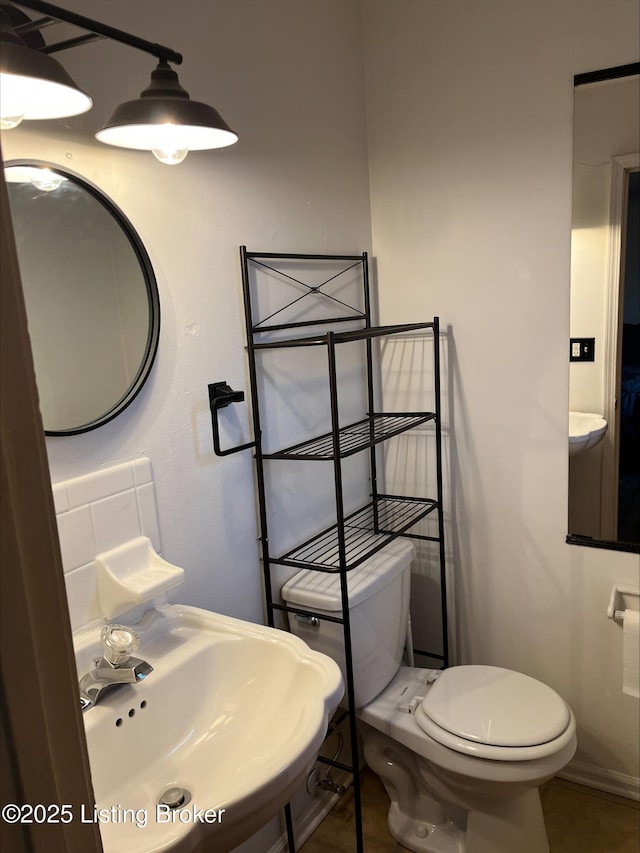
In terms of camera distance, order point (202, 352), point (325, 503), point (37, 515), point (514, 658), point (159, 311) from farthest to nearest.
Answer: point (514, 658) < point (325, 503) < point (202, 352) < point (159, 311) < point (37, 515)

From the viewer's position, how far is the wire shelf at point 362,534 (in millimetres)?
1727

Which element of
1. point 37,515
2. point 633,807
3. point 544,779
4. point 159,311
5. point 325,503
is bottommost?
point 633,807

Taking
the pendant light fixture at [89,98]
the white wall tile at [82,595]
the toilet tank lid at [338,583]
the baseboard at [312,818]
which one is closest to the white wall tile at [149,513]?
the white wall tile at [82,595]

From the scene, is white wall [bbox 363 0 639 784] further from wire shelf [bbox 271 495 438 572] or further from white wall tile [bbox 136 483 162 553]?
white wall tile [bbox 136 483 162 553]

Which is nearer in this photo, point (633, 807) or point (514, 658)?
point (633, 807)

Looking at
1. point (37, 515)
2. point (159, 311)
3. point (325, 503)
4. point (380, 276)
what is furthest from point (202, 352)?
point (37, 515)

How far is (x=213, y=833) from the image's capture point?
3.03 ft

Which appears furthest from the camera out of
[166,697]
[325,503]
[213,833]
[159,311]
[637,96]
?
[325,503]

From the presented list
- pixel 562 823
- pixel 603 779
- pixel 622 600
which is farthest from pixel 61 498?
pixel 603 779

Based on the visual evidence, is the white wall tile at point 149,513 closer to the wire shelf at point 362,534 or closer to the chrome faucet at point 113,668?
the chrome faucet at point 113,668

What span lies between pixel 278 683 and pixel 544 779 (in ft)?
2.59

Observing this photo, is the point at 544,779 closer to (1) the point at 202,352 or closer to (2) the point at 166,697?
(2) the point at 166,697

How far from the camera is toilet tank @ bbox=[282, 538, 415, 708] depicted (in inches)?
67.4

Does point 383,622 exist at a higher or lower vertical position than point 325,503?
lower
